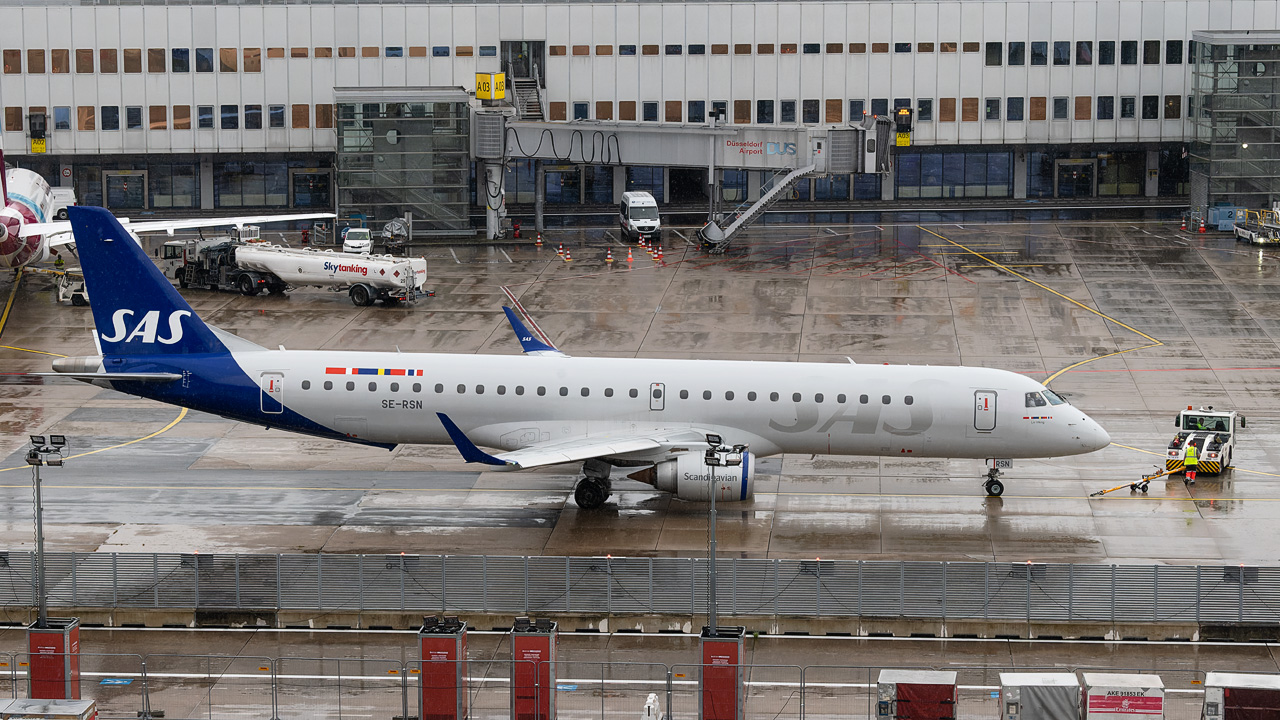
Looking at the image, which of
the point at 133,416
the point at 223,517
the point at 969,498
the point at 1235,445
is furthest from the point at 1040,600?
the point at 133,416

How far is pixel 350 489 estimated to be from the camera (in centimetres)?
5531

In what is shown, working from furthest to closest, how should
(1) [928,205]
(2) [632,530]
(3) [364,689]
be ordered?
(1) [928,205]
(2) [632,530]
(3) [364,689]

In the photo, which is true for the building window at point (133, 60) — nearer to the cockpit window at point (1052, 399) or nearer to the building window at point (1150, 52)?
the building window at point (1150, 52)

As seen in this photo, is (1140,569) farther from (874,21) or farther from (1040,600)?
(874,21)

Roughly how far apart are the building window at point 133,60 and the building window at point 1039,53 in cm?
5907

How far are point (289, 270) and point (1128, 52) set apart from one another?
5964 cm

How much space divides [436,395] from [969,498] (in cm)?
1779

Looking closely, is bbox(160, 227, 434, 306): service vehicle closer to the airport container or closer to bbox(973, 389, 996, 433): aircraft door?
bbox(973, 389, 996, 433): aircraft door

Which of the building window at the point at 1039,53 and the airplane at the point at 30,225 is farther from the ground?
the building window at the point at 1039,53

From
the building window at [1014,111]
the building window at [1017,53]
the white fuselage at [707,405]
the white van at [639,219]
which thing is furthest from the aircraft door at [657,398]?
the building window at [1014,111]

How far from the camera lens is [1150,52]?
111125 mm

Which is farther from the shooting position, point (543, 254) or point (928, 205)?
point (928, 205)

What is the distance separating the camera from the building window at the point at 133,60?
107 m

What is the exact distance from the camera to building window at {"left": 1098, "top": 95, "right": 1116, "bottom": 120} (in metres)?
112
